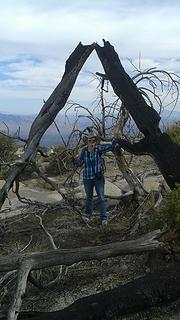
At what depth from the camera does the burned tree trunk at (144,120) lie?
23.3 feet

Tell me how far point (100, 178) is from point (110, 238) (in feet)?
4.04

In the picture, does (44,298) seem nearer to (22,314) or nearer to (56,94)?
(22,314)

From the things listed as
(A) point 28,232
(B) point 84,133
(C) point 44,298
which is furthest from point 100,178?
(C) point 44,298

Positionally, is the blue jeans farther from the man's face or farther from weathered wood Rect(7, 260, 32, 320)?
weathered wood Rect(7, 260, 32, 320)

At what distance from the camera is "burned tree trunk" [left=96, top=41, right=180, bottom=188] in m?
7.10

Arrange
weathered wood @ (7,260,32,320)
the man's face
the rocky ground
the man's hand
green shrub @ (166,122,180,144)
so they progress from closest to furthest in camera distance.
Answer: weathered wood @ (7,260,32,320) → the rocky ground → the man's face → the man's hand → green shrub @ (166,122,180,144)

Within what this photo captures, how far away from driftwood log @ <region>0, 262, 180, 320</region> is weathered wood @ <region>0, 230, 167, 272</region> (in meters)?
0.42

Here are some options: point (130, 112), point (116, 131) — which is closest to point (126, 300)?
point (130, 112)

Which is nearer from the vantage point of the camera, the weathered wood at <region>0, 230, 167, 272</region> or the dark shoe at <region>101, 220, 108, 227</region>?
the weathered wood at <region>0, 230, 167, 272</region>

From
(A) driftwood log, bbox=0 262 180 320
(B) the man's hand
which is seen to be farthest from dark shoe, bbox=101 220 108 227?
(A) driftwood log, bbox=0 262 180 320

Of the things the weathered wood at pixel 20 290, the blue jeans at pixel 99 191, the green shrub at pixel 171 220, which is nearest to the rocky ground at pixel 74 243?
the blue jeans at pixel 99 191

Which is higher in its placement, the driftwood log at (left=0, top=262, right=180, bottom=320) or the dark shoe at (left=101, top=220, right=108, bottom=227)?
the driftwood log at (left=0, top=262, right=180, bottom=320)

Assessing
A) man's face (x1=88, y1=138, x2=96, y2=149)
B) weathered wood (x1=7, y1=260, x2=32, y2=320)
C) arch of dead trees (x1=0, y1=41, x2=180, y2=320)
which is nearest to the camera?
weathered wood (x1=7, y1=260, x2=32, y2=320)

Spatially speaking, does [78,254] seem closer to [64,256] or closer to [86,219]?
[64,256]
